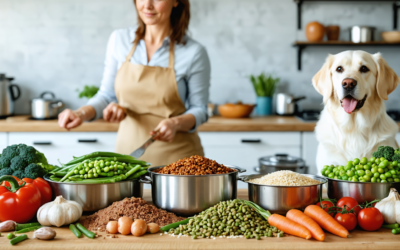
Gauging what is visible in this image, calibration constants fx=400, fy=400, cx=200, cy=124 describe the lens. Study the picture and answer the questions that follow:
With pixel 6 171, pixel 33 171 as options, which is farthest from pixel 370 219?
pixel 6 171

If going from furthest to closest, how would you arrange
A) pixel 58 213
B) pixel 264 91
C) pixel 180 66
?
pixel 264 91
pixel 180 66
pixel 58 213

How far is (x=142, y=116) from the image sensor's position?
2492mm

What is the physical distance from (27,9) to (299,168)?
3186 mm

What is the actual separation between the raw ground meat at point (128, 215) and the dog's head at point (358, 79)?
1.00 meters

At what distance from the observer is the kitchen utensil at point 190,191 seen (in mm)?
1391

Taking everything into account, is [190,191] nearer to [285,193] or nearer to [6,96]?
[285,193]

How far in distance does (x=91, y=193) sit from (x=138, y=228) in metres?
0.30

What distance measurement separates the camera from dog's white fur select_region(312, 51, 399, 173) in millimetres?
1893

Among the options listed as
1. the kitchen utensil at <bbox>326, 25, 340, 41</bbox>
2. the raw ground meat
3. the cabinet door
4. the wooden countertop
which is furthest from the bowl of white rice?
the kitchen utensil at <bbox>326, 25, 340, 41</bbox>

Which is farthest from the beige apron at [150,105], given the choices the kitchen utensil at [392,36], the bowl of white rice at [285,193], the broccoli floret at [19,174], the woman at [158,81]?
the kitchen utensil at [392,36]

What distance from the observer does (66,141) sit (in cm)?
348

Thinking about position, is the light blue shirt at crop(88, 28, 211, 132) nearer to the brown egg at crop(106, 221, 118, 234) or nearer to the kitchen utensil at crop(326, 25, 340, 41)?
the brown egg at crop(106, 221, 118, 234)

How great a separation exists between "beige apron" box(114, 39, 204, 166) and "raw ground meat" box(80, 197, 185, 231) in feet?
3.46

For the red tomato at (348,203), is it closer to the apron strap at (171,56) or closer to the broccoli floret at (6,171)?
the broccoli floret at (6,171)
